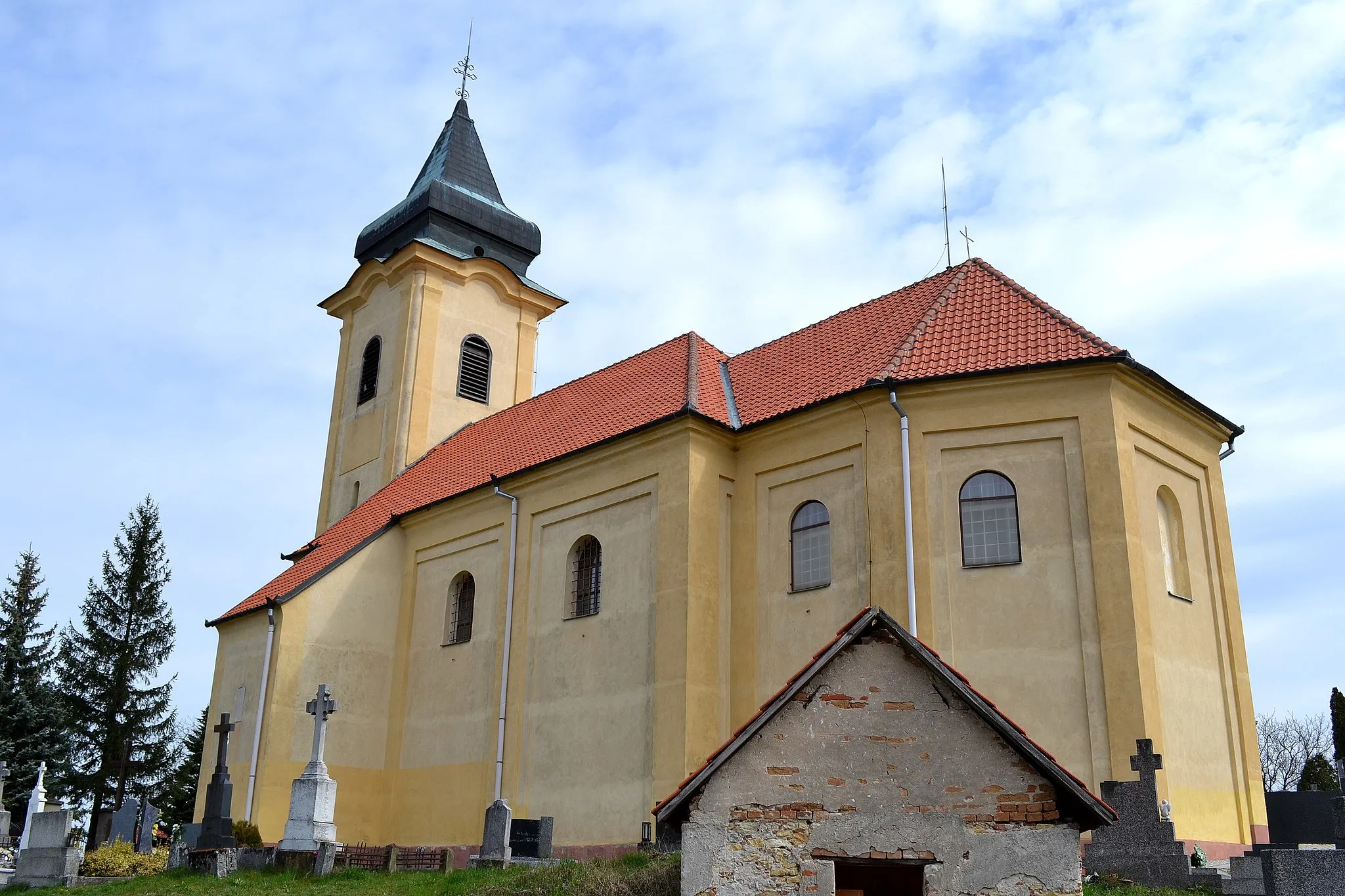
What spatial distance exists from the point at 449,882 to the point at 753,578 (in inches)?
263

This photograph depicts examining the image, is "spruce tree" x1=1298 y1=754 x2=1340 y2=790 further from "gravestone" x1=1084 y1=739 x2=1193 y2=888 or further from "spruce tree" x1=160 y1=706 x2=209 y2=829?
"spruce tree" x1=160 y1=706 x2=209 y2=829

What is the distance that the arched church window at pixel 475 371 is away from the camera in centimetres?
2961

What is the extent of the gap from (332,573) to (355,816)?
4.74 metres

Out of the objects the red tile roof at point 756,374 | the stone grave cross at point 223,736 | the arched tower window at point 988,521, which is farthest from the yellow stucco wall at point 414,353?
the arched tower window at point 988,521

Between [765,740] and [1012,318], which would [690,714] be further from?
[765,740]

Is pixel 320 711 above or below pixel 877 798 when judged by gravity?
above

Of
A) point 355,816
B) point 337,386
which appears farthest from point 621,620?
A: point 337,386

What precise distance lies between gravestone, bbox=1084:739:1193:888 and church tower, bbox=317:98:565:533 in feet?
63.4

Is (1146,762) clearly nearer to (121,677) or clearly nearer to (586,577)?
(586,577)

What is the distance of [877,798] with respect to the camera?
7547 mm

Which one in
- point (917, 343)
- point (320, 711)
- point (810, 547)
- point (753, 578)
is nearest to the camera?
point (810, 547)

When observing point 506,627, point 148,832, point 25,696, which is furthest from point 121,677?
point 506,627

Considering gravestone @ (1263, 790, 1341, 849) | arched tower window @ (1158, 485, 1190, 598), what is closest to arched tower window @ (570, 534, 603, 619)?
arched tower window @ (1158, 485, 1190, 598)

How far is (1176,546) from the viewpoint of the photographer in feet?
57.6
